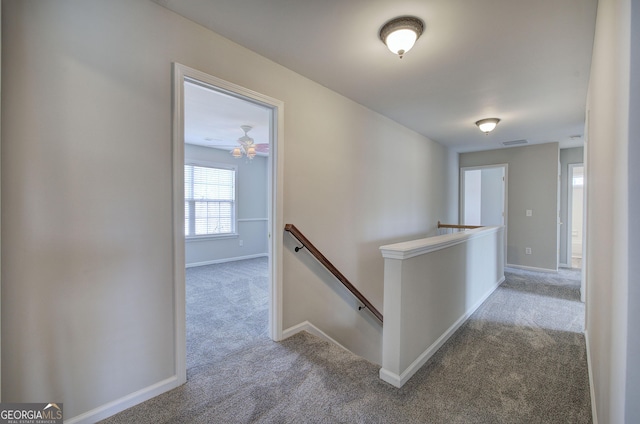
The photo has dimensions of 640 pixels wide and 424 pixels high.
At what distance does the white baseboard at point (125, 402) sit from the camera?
148cm

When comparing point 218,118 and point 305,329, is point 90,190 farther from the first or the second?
point 218,118

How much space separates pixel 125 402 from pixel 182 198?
4.01 feet

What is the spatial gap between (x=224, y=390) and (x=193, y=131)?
4.15 m

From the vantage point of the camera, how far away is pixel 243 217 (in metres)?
6.55

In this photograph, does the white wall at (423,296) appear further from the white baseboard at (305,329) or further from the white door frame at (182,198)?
the white door frame at (182,198)

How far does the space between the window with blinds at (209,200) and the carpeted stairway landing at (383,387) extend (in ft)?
13.1

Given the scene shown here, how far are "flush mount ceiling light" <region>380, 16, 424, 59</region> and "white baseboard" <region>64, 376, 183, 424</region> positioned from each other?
8.58 feet

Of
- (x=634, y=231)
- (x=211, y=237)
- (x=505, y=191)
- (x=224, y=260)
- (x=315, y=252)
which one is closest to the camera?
(x=634, y=231)

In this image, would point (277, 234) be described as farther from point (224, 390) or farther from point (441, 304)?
point (441, 304)

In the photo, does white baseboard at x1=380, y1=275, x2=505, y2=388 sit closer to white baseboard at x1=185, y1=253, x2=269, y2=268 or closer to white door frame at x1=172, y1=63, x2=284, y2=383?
white door frame at x1=172, y1=63, x2=284, y2=383

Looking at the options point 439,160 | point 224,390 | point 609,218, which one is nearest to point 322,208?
point 224,390

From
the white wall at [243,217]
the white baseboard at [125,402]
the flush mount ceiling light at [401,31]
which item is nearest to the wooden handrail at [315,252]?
the white baseboard at [125,402]

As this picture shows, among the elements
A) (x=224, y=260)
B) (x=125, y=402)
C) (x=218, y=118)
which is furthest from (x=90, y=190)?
(x=224, y=260)


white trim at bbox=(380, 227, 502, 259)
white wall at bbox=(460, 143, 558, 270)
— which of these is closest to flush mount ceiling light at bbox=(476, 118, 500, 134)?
white trim at bbox=(380, 227, 502, 259)
